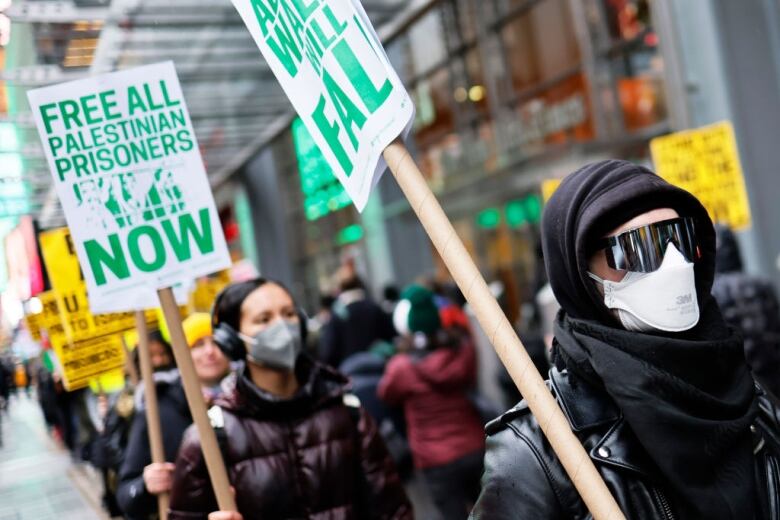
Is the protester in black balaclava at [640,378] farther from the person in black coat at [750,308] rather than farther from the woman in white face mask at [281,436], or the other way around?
the person in black coat at [750,308]

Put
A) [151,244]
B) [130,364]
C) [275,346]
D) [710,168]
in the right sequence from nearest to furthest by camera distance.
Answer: [151,244], [275,346], [130,364], [710,168]

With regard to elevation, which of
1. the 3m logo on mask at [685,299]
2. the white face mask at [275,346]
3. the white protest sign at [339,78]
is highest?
the white protest sign at [339,78]

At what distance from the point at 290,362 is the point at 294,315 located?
0.76 ft

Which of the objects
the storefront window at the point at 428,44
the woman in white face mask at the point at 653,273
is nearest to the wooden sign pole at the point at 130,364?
the woman in white face mask at the point at 653,273

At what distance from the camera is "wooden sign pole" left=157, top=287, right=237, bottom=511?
2.70 metres

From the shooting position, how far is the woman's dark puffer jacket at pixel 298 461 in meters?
3.19

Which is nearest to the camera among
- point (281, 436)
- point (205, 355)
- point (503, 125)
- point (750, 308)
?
point (281, 436)

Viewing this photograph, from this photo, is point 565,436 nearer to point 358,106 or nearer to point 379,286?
point 358,106

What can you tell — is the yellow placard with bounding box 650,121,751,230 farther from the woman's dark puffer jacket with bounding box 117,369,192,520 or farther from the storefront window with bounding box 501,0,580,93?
the storefront window with bounding box 501,0,580,93

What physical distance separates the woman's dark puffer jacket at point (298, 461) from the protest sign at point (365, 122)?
153 centimetres

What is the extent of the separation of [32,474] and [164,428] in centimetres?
117

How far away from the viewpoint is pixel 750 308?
506cm

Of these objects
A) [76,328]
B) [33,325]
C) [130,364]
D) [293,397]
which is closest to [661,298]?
[293,397]

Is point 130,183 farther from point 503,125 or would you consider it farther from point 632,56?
point 503,125
